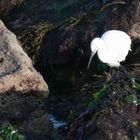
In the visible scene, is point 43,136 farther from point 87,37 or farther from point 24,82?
point 87,37

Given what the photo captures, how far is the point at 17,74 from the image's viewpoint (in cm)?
948

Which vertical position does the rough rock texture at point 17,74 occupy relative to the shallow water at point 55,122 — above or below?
above

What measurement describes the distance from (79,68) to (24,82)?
8.58 ft

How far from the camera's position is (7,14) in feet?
46.9

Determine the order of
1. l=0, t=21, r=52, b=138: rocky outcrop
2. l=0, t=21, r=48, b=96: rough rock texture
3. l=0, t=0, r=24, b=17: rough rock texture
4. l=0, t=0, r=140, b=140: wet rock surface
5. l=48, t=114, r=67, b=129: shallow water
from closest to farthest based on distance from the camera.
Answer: l=0, t=0, r=140, b=140: wet rock surface → l=0, t=21, r=52, b=138: rocky outcrop → l=0, t=21, r=48, b=96: rough rock texture → l=48, t=114, r=67, b=129: shallow water → l=0, t=0, r=24, b=17: rough rock texture

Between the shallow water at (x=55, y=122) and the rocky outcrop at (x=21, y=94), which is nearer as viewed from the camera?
the rocky outcrop at (x=21, y=94)

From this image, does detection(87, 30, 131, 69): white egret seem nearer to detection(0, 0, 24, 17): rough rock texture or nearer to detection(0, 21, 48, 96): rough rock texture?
detection(0, 21, 48, 96): rough rock texture

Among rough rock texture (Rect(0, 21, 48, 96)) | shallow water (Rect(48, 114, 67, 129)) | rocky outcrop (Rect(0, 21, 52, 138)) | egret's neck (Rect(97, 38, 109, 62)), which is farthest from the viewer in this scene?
egret's neck (Rect(97, 38, 109, 62))

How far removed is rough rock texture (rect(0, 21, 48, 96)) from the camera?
31.0 ft

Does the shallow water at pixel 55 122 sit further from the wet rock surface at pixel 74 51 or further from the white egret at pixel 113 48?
the white egret at pixel 113 48

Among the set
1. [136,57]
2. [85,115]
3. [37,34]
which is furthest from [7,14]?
[85,115]

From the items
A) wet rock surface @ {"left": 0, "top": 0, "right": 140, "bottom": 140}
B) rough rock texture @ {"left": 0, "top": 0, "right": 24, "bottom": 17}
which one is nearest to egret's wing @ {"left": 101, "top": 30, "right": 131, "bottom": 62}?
wet rock surface @ {"left": 0, "top": 0, "right": 140, "bottom": 140}

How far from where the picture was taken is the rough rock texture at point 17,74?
9445 mm

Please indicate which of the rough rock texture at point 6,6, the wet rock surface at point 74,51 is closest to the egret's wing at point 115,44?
the wet rock surface at point 74,51
